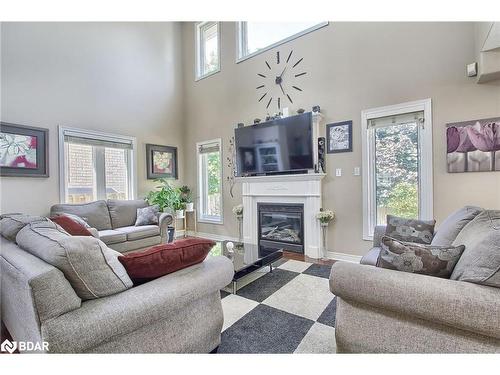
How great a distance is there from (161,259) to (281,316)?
1.19 metres

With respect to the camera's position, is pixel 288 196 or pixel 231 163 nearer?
pixel 288 196

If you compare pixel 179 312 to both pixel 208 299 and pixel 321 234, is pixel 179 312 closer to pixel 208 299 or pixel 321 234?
pixel 208 299

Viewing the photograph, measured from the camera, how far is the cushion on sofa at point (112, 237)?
3426mm

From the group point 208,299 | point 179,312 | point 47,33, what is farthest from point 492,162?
point 47,33

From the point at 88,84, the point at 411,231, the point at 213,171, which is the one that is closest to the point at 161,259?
the point at 411,231

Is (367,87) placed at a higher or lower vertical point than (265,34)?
lower

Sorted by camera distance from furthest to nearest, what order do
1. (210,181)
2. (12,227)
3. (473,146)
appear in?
(210,181) < (473,146) < (12,227)

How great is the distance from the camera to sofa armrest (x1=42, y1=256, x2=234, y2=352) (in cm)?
86

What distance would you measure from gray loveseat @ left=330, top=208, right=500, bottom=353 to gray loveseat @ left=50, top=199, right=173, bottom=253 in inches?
130

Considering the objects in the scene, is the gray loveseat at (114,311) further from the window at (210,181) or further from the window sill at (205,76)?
the window sill at (205,76)

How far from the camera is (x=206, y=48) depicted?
544cm

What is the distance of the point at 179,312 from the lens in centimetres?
124

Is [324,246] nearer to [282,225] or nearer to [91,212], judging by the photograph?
[282,225]

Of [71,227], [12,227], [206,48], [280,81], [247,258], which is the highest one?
[206,48]
